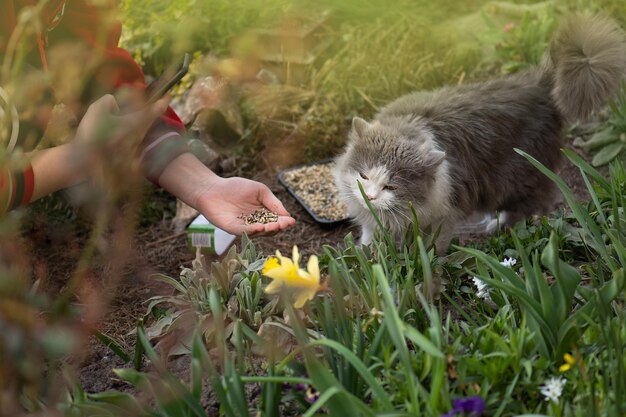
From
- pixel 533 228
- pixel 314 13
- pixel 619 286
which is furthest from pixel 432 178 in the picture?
pixel 314 13

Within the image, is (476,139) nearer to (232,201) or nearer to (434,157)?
(434,157)

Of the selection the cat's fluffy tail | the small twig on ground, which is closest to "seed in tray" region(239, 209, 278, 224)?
the small twig on ground

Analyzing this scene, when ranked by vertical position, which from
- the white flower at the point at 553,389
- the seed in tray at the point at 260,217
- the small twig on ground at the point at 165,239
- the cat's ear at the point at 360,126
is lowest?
the small twig on ground at the point at 165,239

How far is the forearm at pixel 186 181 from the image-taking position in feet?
9.41

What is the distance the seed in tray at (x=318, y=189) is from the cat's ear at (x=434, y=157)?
927 millimetres

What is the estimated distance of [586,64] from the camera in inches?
130

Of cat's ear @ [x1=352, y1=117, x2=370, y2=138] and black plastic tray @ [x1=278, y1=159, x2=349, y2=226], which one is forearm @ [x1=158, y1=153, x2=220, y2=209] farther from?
black plastic tray @ [x1=278, y1=159, x2=349, y2=226]

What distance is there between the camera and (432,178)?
316cm

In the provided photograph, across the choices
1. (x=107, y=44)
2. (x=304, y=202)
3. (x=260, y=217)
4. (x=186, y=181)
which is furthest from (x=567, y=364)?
(x=304, y=202)

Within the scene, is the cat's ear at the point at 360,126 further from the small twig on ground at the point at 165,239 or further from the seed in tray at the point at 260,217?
the small twig on ground at the point at 165,239

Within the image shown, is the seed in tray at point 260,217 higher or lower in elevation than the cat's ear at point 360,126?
lower

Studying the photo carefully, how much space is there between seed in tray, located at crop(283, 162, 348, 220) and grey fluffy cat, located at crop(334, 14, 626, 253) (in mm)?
600

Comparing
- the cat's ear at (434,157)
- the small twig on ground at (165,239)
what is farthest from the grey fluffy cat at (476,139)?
the small twig on ground at (165,239)

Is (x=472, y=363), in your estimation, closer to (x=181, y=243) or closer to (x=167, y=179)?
(x=167, y=179)
